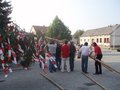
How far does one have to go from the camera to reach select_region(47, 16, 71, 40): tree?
61556mm

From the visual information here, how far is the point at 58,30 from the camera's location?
62.2 metres

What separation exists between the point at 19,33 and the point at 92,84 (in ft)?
12.6

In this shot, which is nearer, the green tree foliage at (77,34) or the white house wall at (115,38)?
the white house wall at (115,38)

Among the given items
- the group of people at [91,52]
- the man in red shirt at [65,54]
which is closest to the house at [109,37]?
the man in red shirt at [65,54]

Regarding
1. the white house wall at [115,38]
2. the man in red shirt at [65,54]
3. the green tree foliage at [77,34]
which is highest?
the green tree foliage at [77,34]

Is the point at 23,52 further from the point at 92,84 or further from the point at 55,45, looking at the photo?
the point at 55,45

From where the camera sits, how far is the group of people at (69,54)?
549 inches

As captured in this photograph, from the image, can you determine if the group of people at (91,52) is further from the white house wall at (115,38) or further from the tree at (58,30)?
the white house wall at (115,38)

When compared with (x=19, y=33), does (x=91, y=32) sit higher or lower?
higher

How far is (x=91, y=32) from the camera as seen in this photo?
286 feet

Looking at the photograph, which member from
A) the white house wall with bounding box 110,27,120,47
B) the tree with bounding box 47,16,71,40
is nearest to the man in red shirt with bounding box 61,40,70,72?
the tree with bounding box 47,16,71,40

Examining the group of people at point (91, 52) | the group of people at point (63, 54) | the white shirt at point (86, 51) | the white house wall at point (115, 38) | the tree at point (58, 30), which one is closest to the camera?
the group of people at point (91, 52)

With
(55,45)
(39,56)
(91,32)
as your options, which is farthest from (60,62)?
(91,32)

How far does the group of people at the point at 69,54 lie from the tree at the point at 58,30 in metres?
45.9
